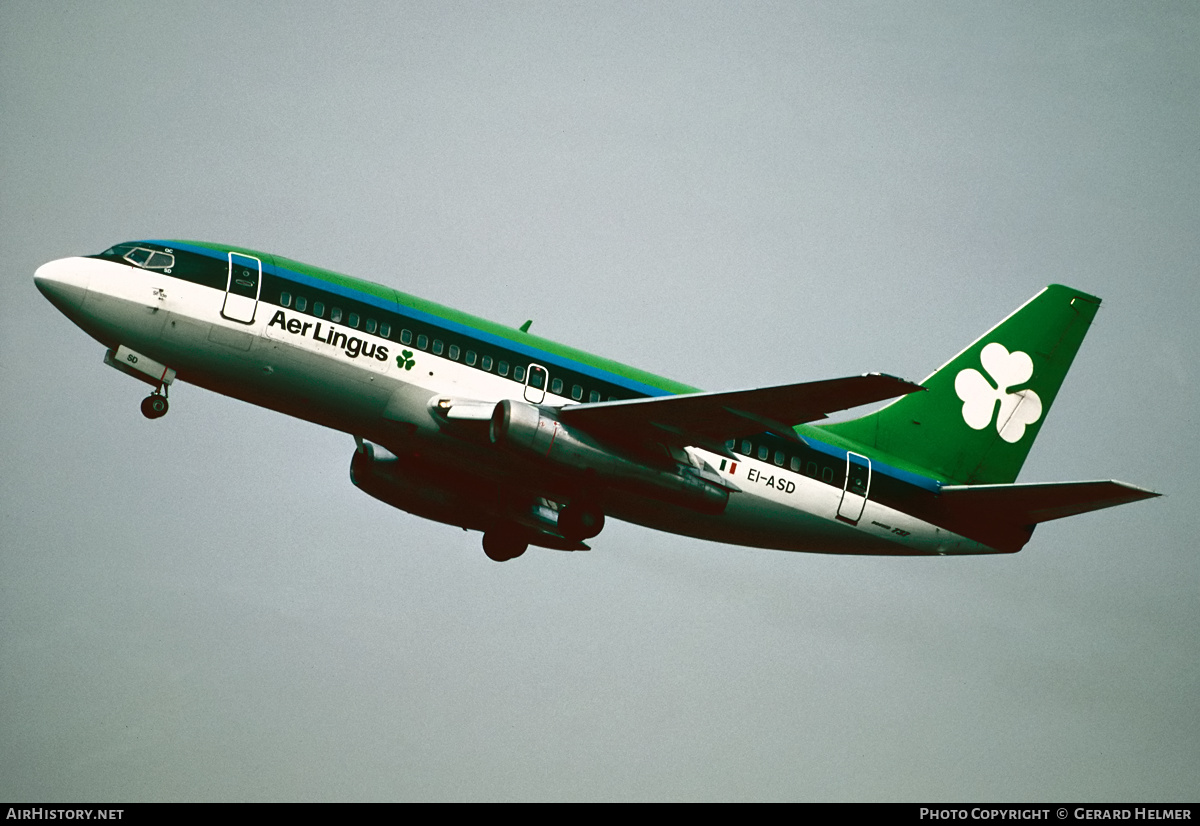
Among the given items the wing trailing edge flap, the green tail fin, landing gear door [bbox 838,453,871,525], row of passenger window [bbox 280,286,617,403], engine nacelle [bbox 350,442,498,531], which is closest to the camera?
the wing trailing edge flap

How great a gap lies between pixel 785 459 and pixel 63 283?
19.1 meters

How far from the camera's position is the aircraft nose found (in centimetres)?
3025

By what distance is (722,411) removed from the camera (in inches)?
1256

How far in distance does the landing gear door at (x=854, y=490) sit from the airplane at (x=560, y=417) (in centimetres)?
6

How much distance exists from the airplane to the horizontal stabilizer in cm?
7

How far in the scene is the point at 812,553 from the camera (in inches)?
1489

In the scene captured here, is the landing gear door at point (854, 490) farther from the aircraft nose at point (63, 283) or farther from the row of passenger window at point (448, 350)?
the aircraft nose at point (63, 283)

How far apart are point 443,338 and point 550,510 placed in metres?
8.20

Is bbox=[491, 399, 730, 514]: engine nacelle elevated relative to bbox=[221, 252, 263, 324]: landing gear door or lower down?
lower down

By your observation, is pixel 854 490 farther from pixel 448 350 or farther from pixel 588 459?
pixel 448 350

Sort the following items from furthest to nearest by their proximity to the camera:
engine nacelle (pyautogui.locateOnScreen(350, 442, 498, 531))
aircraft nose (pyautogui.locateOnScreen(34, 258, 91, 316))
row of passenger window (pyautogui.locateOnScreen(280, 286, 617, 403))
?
engine nacelle (pyautogui.locateOnScreen(350, 442, 498, 531)), row of passenger window (pyautogui.locateOnScreen(280, 286, 617, 403)), aircraft nose (pyautogui.locateOnScreen(34, 258, 91, 316))

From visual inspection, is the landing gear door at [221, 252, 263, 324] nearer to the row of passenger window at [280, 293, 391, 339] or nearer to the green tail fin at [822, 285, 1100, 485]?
the row of passenger window at [280, 293, 391, 339]

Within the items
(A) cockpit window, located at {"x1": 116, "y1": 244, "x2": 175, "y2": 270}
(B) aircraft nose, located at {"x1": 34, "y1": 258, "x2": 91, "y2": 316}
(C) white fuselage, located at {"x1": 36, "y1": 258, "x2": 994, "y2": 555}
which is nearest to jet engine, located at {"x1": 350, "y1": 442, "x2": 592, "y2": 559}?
(C) white fuselage, located at {"x1": 36, "y1": 258, "x2": 994, "y2": 555}
